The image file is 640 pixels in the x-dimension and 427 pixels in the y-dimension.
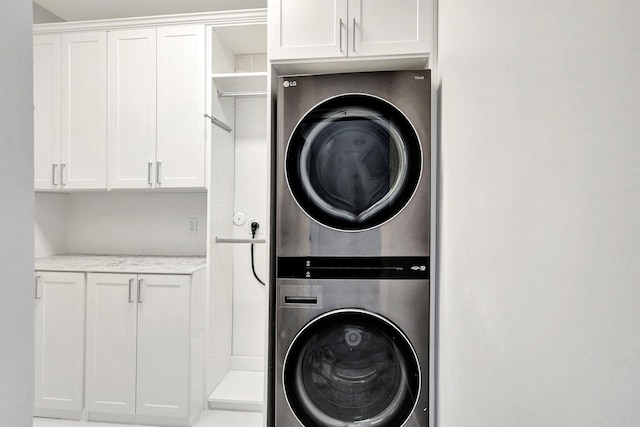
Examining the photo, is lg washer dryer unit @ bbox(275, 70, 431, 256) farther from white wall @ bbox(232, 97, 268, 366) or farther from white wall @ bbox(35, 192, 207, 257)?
white wall @ bbox(35, 192, 207, 257)

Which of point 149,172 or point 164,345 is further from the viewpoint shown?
point 149,172

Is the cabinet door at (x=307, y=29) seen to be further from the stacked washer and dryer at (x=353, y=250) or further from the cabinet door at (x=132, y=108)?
the cabinet door at (x=132, y=108)

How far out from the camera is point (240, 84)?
9.20 ft

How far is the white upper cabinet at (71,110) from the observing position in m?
2.81

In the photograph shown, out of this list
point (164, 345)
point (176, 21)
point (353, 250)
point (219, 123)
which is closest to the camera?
point (353, 250)

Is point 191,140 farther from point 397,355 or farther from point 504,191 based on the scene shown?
point 504,191

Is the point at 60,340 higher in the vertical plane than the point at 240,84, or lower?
lower

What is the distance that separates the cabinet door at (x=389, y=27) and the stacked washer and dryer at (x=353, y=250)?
166mm

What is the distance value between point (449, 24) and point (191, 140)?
6.03 ft

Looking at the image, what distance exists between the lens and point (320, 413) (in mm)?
1806

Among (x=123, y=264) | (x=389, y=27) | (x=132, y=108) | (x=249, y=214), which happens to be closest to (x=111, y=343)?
(x=123, y=264)

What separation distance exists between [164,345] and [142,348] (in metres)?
0.14

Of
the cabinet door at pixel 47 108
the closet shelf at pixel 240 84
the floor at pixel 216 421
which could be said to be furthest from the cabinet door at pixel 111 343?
the closet shelf at pixel 240 84

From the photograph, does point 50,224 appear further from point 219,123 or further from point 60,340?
point 219,123
